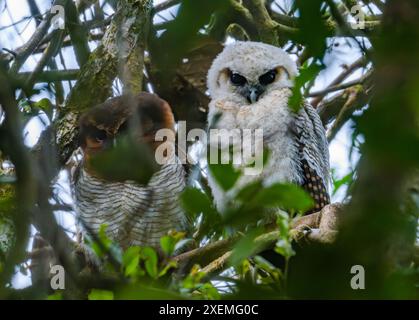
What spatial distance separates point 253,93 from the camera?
4.13 meters

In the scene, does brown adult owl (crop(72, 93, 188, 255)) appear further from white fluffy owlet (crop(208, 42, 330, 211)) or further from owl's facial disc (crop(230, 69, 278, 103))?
owl's facial disc (crop(230, 69, 278, 103))

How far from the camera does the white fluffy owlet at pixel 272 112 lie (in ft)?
12.3

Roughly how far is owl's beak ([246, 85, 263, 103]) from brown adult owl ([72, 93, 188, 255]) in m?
0.56

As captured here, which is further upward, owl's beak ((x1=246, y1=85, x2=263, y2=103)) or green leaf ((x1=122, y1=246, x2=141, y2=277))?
owl's beak ((x1=246, y1=85, x2=263, y2=103))

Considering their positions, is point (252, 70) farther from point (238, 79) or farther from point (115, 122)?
point (115, 122)

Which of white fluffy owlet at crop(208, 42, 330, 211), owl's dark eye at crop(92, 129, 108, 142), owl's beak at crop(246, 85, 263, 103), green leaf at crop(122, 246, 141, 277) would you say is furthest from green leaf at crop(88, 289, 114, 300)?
owl's beak at crop(246, 85, 263, 103)

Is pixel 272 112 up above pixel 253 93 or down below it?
below

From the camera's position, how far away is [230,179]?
2.97 feet

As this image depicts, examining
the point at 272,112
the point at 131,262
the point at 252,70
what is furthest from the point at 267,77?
the point at 131,262

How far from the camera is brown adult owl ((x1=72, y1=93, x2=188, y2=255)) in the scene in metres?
3.66

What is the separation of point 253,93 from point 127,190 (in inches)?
40.2

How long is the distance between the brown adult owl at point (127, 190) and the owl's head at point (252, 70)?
0.60 meters
